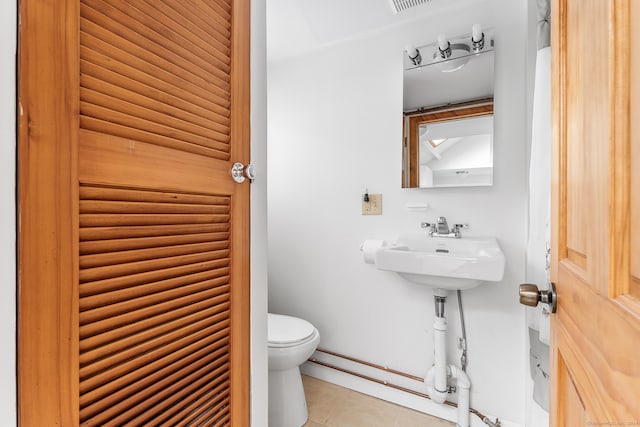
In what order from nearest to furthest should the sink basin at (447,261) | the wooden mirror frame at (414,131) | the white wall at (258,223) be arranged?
the white wall at (258,223), the sink basin at (447,261), the wooden mirror frame at (414,131)

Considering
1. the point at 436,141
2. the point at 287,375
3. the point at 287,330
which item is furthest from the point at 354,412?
the point at 436,141

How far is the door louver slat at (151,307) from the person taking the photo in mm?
547

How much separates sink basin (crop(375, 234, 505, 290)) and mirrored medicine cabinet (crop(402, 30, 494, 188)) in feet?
1.07

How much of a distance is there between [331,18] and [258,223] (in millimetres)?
1480

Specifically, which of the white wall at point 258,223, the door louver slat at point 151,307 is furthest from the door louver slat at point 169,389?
the white wall at point 258,223

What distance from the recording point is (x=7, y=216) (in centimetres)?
43

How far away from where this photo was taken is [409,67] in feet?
5.76

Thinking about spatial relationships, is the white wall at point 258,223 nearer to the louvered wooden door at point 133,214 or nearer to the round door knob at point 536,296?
the louvered wooden door at point 133,214

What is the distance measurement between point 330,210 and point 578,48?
1.60 metres

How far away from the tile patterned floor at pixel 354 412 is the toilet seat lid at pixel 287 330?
47cm

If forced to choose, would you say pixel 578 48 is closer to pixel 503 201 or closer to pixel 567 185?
pixel 567 185

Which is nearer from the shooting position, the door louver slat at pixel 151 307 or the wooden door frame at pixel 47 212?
the wooden door frame at pixel 47 212

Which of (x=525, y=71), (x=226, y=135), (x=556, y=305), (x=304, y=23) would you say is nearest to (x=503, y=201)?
(x=525, y=71)

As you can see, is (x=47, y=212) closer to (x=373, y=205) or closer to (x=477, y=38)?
(x=373, y=205)
